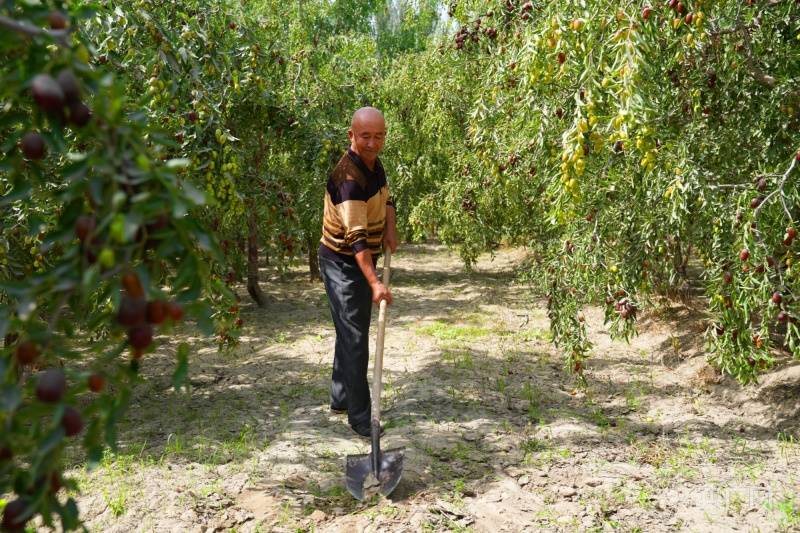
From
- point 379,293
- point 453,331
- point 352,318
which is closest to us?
point 379,293

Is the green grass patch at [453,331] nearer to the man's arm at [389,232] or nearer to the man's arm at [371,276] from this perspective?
the man's arm at [389,232]

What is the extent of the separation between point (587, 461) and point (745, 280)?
145 cm

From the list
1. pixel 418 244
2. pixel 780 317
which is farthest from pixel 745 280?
pixel 418 244

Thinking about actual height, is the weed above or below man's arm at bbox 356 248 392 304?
below

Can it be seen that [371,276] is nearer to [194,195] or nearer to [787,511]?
[787,511]

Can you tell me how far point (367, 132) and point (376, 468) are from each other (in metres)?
1.98

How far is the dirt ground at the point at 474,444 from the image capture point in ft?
11.7

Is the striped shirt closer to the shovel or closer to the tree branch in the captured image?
the shovel

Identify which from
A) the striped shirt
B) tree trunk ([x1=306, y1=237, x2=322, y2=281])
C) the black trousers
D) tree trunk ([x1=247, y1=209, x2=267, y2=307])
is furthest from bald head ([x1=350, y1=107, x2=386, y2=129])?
tree trunk ([x1=306, y1=237, x2=322, y2=281])

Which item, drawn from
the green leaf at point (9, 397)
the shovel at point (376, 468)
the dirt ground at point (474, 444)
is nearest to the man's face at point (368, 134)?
the shovel at point (376, 468)

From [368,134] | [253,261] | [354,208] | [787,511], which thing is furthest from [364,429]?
[253,261]

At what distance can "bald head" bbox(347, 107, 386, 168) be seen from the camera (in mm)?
4176

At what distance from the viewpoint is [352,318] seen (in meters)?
4.39

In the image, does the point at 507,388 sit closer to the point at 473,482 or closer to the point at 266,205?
the point at 473,482
